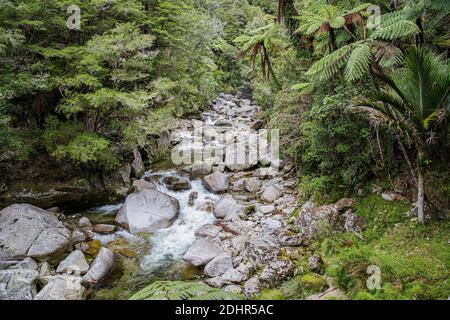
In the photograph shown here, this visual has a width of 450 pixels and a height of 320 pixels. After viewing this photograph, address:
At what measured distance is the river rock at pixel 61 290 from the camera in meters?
5.59

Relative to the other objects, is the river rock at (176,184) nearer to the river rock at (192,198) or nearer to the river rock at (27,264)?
the river rock at (192,198)

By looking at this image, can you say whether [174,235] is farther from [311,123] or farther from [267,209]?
[311,123]

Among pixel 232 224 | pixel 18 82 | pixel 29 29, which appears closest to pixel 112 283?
pixel 232 224

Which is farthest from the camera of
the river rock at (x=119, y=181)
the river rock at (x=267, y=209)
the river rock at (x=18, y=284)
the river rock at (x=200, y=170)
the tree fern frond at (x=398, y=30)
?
the river rock at (x=200, y=170)

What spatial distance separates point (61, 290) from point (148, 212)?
328cm

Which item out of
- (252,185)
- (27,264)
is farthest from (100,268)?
(252,185)

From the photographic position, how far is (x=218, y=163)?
40.2ft

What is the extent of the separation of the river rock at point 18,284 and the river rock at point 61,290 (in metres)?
0.22

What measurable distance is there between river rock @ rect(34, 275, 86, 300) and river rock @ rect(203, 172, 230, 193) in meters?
5.31

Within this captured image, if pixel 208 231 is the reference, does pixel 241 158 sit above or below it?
above

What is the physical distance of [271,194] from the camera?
9.42 m

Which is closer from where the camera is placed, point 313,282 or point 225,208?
point 313,282

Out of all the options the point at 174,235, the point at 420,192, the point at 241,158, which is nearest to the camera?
the point at 420,192

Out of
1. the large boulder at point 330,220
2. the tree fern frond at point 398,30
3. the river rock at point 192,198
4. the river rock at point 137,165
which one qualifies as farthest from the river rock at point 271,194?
the tree fern frond at point 398,30
